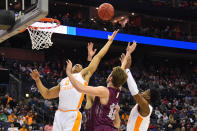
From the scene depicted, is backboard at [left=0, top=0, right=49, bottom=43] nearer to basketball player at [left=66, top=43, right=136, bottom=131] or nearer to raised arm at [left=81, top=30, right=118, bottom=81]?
raised arm at [left=81, top=30, right=118, bottom=81]

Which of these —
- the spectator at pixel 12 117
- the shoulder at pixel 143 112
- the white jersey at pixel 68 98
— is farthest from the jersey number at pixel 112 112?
the spectator at pixel 12 117

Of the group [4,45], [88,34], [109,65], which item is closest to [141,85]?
[88,34]

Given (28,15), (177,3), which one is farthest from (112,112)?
(177,3)

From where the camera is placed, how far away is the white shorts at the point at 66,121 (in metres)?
4.48

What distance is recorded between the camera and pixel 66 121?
177 inches

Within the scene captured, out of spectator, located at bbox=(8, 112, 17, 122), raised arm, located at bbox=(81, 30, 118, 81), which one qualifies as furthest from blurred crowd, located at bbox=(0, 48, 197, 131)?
raised arm, located at bbox=(81, 30, 118, 81)

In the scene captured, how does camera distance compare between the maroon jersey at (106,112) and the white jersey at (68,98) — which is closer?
the maroon jersey at (106,112)

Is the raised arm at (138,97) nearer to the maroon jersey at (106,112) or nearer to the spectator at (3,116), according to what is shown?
the maroon jersey at (106,112)

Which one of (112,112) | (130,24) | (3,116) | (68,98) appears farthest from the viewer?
(130,24)

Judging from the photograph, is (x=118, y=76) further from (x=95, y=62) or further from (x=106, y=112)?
(x=95, y=62)

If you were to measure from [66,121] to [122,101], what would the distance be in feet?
37.3

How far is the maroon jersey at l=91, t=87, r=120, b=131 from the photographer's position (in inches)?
148

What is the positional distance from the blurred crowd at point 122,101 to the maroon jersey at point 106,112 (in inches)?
204

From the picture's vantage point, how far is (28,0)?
17.4ft
